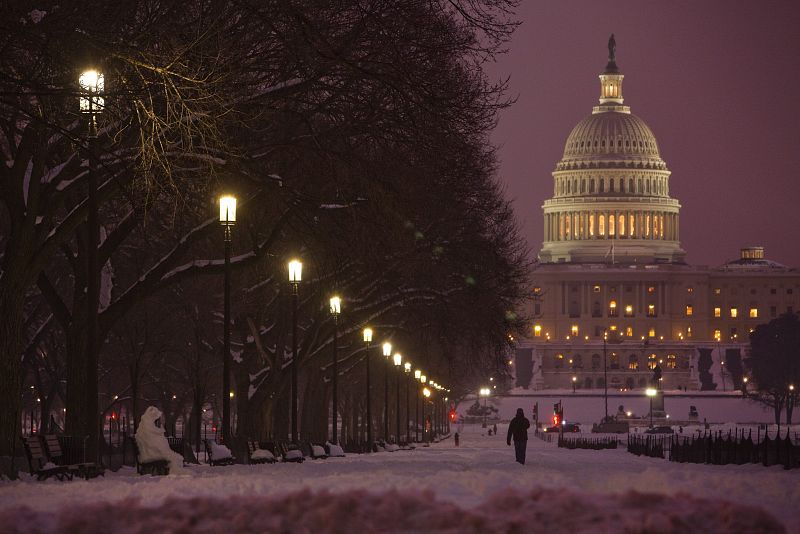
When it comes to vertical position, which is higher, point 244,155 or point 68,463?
point 244,155

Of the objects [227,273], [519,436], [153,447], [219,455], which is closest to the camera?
[153,447]

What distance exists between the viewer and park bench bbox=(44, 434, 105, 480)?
2470 centimetres

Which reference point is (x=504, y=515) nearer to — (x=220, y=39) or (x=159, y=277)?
(x=220, y=39)

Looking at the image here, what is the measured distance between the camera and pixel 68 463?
26.4 metres

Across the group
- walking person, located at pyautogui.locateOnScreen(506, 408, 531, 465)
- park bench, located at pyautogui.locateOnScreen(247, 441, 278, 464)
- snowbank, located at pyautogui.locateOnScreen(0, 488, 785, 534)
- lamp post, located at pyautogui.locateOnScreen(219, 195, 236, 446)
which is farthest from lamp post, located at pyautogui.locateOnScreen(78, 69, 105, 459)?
walking person, located at pyautogui.locateOnScreen(506, 408, 531, 465)

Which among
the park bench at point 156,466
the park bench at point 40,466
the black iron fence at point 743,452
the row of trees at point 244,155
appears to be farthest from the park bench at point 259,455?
the black iron fence at point 743,452

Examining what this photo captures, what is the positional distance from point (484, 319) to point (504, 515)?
40.4 m

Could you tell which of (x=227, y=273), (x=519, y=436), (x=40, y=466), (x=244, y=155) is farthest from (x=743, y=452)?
(x=40, y=466)

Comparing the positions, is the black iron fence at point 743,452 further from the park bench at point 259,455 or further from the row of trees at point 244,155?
the park bench at point 259,455

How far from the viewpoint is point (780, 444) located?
39.4m

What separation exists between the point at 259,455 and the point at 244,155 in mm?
8532

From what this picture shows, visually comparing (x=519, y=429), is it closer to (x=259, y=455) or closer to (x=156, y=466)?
(x=259, y=455)

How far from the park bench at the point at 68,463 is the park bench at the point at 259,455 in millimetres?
8106

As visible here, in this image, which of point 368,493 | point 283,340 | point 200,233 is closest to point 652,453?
point 283,340
